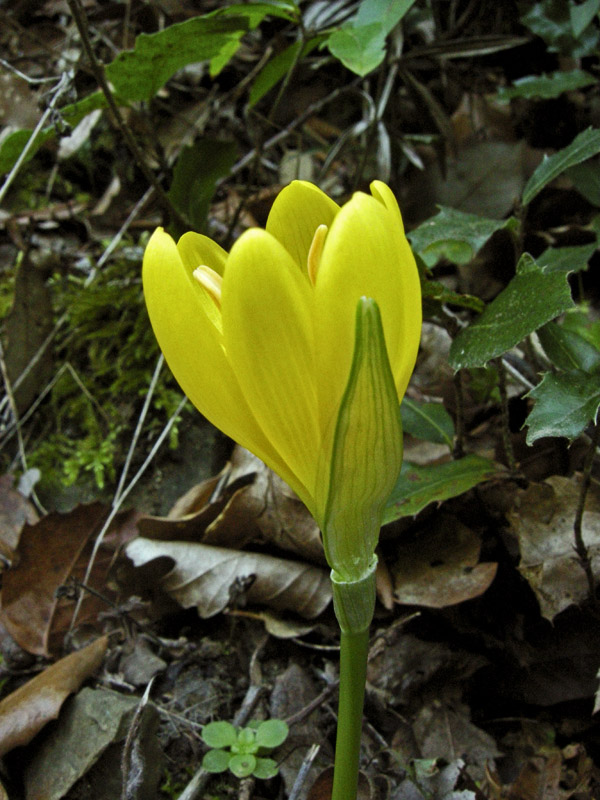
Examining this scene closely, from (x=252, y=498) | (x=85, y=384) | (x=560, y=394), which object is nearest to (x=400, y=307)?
(x=560, y=394)

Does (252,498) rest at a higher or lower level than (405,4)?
lower

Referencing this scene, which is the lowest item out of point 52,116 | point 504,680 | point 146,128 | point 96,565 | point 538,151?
point 504,680

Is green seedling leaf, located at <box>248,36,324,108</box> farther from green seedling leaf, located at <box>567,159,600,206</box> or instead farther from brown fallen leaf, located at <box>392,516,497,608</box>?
brown fallen leaf, located at <box>392,516,497,608</box>

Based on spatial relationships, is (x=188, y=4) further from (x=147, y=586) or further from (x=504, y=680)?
(x=504, y=680)

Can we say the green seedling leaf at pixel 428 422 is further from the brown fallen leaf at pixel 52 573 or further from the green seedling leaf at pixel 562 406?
the brown fallen leaf at pixel 52 573

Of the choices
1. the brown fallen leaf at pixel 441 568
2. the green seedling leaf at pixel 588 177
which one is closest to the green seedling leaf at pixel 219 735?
the brown fallen leaf at pixel 441 568

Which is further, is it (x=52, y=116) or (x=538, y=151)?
(x=538, y=151)

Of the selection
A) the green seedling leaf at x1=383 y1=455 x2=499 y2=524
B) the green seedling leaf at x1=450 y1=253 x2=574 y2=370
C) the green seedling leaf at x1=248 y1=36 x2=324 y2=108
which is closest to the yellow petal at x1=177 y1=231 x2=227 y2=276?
the green seedling leaf at x1=450 y1=253 x2=574 y2=370
